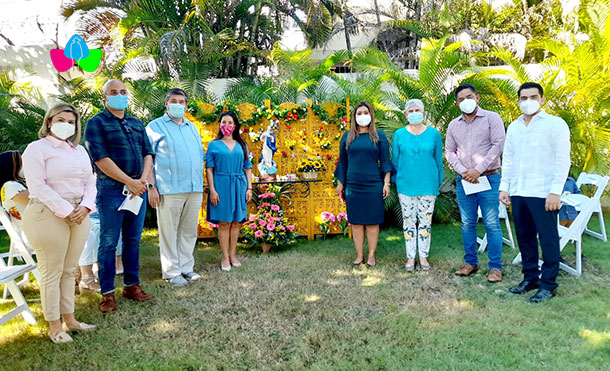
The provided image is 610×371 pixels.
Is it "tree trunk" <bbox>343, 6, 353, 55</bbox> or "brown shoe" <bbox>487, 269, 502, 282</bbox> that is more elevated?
"tree trunk" <bbox>343, 6, 353, 55</bbox>

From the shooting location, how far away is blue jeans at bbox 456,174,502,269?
4.52 meters

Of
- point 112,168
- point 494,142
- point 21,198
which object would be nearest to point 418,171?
point 494,142

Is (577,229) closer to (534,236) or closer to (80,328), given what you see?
(534,236)

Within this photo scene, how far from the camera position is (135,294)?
4121 mm

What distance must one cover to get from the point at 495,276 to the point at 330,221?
272 cm

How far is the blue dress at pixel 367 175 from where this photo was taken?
199 inches

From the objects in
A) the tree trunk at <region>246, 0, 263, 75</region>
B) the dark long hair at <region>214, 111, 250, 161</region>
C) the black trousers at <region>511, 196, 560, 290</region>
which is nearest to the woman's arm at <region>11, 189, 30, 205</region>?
the dark long hair at <region>214, 111, 250, 161</region>

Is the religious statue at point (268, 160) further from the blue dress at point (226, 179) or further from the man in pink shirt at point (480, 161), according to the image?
the man in pink shirt at point (480, 161)

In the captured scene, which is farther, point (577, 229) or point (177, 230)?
point (177, 230)

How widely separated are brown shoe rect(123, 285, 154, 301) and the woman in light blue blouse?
9.12ft

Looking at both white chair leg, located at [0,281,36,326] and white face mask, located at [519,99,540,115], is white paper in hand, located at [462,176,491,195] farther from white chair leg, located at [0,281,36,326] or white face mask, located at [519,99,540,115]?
white chair leg, located at [0,281,36,326]

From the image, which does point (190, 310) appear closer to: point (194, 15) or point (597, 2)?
point (597, 2)

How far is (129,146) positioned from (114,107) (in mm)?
357

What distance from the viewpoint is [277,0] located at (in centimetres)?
1368
